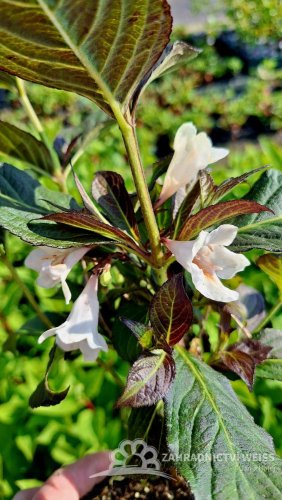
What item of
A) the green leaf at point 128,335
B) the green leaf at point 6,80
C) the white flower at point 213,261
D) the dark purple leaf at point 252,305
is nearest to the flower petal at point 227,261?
the white flower at point 213,261

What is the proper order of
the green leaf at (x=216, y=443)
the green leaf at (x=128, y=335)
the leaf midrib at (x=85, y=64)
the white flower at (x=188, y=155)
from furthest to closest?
the green leaf at (x=128, y=335), the white flower at (x=188, y=155), the green leaf at (x=216, y=443), the leaf midrib at (x=85, y=64)

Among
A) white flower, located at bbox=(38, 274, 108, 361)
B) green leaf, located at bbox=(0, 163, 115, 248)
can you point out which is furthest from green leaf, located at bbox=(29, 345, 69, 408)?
green leaf, located at bbox=(0, 163, 115, 248)

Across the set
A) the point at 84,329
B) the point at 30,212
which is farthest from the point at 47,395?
the point at 30,212

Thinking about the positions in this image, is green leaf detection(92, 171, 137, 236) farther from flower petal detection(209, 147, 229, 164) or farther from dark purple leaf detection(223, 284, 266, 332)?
dark purple leaf detection(223, 284, 266, 332)

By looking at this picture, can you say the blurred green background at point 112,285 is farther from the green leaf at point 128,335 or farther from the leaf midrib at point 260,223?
the leaf midrib at point 260,223

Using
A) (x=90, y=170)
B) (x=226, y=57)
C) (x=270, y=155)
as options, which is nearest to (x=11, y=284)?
(x=90, y=170)

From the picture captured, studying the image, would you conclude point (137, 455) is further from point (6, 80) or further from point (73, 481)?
point (6, 80)
